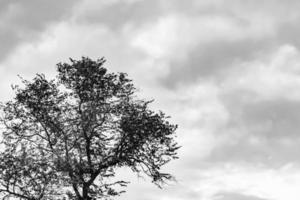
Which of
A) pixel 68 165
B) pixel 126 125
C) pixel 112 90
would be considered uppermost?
pixel 112 90

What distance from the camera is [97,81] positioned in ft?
149

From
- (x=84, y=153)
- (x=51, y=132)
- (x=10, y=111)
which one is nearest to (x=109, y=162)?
(x=84, y=153)

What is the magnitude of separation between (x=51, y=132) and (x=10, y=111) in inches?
134

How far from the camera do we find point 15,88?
45719 mm

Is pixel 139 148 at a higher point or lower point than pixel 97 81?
lower

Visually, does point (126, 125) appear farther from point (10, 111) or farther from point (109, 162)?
point (10, 111)

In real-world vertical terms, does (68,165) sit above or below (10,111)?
below

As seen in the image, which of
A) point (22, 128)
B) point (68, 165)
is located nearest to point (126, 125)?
point (68, 165)

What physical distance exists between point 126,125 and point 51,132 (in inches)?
211

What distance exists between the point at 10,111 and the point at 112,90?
7356 millimetres

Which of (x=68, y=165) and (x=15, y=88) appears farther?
(x=15, y=88)

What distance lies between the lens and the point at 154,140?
4509 cm

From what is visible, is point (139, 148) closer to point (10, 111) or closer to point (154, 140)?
Result: point (154, 140)

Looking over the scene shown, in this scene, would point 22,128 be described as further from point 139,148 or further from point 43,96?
point 139,148
